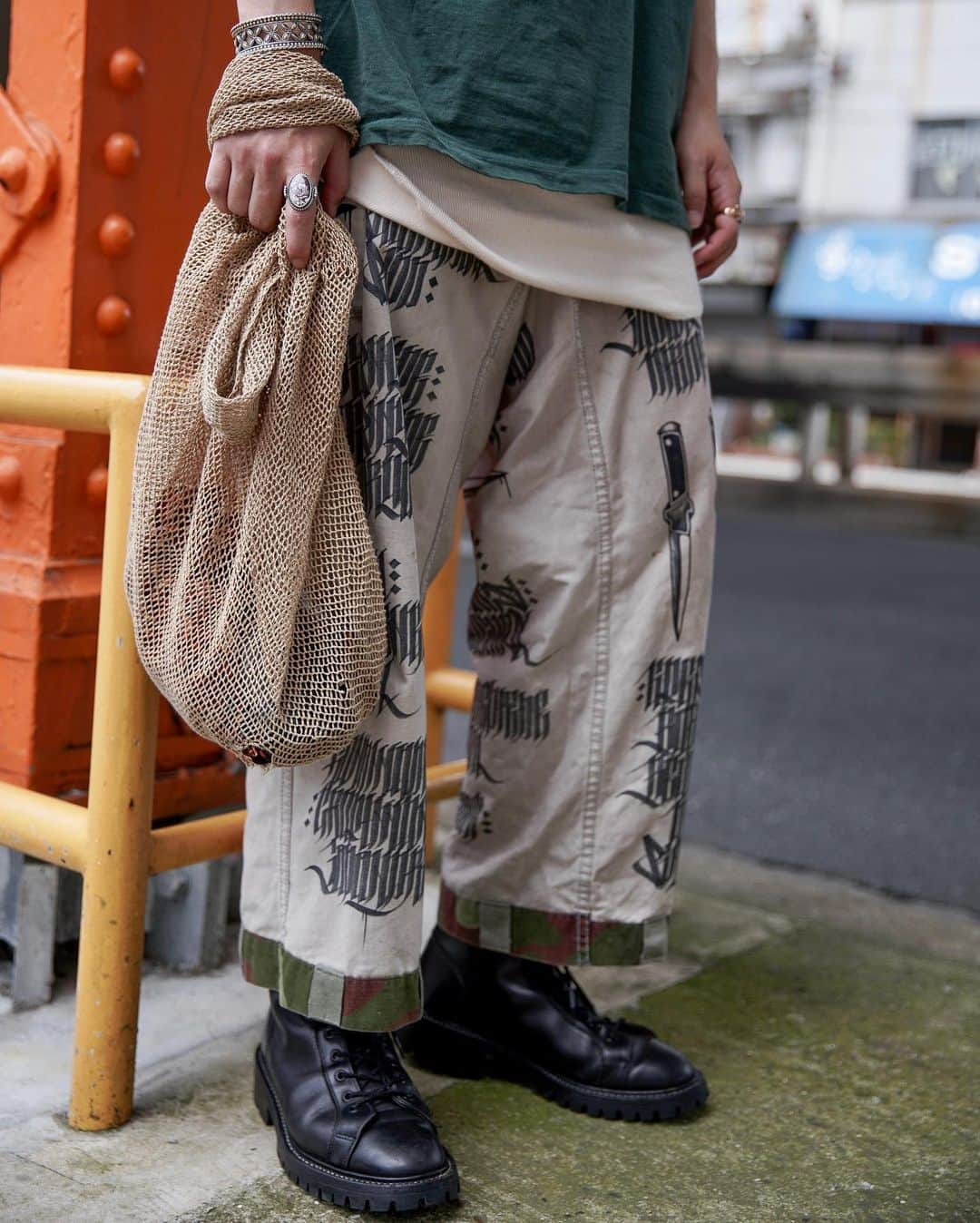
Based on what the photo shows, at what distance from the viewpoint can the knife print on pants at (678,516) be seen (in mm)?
1536

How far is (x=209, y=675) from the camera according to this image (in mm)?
1258

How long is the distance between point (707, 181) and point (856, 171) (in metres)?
14.1

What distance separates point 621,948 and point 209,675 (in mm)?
587

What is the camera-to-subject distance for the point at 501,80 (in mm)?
1324

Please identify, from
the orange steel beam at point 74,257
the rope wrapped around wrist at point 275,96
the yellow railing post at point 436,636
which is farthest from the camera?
the yellow railing post at point 436,636

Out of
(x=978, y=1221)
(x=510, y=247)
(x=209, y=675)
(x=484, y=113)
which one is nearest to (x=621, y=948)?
(x=978, y=1221)

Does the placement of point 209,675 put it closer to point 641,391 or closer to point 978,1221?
point 641,391

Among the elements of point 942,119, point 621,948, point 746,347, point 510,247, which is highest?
point 942,119

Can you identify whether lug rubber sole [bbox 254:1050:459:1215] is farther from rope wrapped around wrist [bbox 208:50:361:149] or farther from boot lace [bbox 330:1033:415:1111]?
rope wrapped around wrist [bbox 208:50:361:149]

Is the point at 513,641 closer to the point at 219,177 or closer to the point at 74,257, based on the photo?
the point at 219,177

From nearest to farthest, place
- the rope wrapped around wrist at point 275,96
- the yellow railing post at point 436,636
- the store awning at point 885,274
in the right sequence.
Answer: the rope wrapped around wrist at point 275,96 → the yellow railing post at point 436,636 → the store awning at point 885,274

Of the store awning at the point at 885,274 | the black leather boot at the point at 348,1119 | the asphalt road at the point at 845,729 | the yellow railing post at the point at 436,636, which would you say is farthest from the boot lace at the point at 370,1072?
the store awning at the point at 885,274

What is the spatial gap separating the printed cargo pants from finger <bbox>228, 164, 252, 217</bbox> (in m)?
Answer: 0.10

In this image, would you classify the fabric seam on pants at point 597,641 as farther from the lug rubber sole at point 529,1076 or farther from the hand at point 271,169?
the hand at point 271,169
